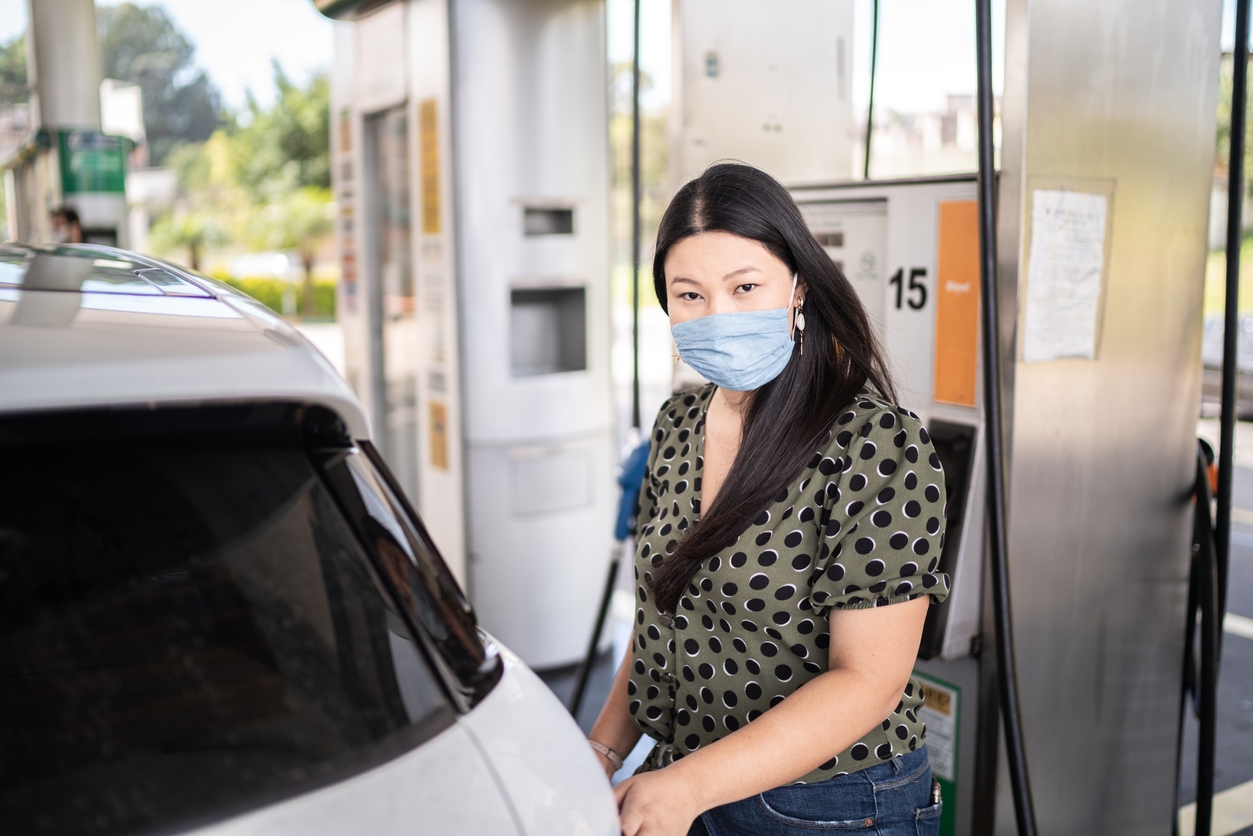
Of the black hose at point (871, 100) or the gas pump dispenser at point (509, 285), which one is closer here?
the black hose at point (871, 100)

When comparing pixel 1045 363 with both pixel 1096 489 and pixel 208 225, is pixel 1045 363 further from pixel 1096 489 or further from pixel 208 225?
pixel 208 225

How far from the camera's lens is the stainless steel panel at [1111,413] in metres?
2.19

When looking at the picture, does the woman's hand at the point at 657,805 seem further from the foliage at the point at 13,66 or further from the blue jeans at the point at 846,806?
the foliage at the point at 13,66

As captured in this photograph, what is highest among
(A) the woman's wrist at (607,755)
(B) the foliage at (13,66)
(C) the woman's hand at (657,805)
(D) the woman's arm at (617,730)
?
(B) the foliage at (13,66)

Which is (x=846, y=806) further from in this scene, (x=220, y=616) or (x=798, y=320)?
(x=220, y=616)

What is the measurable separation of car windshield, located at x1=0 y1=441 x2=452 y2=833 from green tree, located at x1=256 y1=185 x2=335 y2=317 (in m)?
29.1

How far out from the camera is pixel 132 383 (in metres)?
0.87

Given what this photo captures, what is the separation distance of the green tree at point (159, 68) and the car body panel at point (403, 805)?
2110 cm

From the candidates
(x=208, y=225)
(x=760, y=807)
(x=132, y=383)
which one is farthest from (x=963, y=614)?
(x=208, y=225)

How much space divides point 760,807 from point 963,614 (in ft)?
3.40

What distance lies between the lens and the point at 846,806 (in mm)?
1413

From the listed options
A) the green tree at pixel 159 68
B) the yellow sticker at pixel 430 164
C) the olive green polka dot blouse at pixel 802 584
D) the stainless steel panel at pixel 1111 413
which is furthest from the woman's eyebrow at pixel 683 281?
the green tree at pixel 159 68

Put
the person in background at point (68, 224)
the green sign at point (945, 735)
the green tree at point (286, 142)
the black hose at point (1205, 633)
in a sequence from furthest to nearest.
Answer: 1. the green tree at point (286, 142)
2. the person in background at point (68, 224)
3. the black hose at point (1205, 633)
4. the green sign at point (945, 735)

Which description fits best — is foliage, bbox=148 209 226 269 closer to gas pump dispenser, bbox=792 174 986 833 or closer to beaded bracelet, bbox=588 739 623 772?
gas pump dispenser, bbox=792 174 986 833
